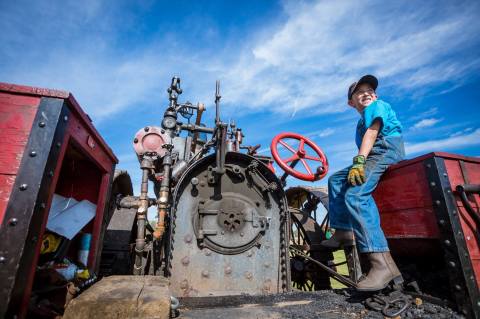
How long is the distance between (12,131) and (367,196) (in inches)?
107

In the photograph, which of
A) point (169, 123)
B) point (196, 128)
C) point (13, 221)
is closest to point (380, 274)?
point (13, 221)

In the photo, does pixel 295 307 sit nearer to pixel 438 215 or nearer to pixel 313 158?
pixel 438 215

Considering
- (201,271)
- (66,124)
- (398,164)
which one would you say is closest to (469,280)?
(398,164)

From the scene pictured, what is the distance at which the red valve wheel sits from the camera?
3.94 metres

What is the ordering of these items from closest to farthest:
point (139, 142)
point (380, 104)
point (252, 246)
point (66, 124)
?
point (66, 124) < point (380, 104) < point (252, 246) < point (139, 142)

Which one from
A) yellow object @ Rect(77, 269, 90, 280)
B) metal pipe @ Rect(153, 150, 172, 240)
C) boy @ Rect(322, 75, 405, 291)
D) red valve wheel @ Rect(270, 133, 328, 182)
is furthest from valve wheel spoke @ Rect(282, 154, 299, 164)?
yellow object @ Rect(77, 269, 90, 280)

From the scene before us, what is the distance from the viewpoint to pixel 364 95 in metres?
2.83

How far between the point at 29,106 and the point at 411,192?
3.01 m

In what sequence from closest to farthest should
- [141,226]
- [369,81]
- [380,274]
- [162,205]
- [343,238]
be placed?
[380,274]
[343,238]
[369,81]
[141,226]
[162,205]

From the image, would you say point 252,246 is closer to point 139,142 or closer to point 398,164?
point 398,164

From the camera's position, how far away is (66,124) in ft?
4.72

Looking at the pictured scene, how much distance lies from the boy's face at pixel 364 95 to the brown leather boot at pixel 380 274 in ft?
5.50

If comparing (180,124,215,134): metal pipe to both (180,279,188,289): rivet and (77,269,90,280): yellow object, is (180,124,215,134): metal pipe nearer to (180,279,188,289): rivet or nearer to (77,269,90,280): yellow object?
(180,279,188,289): rivet

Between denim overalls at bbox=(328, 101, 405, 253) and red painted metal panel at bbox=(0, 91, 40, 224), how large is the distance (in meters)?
2.47
